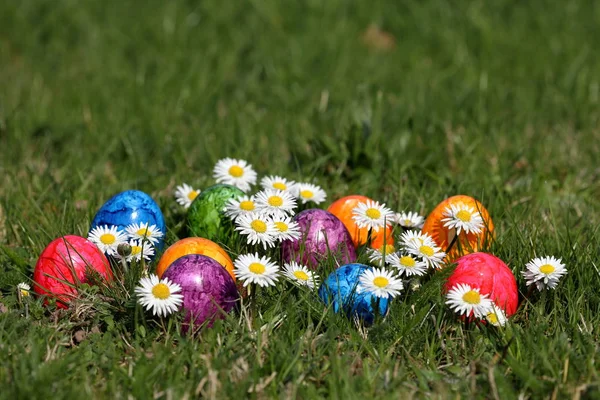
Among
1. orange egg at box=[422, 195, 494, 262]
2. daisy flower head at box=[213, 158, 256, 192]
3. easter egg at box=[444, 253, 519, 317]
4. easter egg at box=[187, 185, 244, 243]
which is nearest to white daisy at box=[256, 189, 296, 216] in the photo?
easter egg at box=[187, 185, 244, 243]

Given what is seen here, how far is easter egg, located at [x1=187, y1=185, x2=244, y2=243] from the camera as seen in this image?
3.15 m

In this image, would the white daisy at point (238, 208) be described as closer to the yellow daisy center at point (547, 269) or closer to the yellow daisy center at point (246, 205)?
the yellow daisy center at point (246, 205)

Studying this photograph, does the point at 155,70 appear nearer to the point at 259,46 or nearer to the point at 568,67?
the point at 259,46

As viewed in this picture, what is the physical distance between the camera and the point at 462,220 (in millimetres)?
3021

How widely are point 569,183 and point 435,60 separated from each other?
170cm

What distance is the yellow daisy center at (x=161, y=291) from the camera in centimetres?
261

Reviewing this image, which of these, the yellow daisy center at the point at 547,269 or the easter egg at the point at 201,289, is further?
the yellow daisy center at the point at 547,269

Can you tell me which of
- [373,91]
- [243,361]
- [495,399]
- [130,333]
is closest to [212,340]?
[243,361]

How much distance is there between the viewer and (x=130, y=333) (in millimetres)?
2756

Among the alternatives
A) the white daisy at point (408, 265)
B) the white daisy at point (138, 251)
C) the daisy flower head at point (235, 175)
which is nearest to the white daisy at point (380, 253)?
the white daisy at point (408, 265)

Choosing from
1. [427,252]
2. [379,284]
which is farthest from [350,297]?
[427,252]

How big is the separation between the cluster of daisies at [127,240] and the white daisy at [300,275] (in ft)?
1.63

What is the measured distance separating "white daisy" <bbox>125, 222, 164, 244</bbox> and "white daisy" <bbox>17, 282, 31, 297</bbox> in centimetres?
40

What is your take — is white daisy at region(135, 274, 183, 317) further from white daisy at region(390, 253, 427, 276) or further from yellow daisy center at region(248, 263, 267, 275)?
white daisy at region(390, 253, 427, 276)
